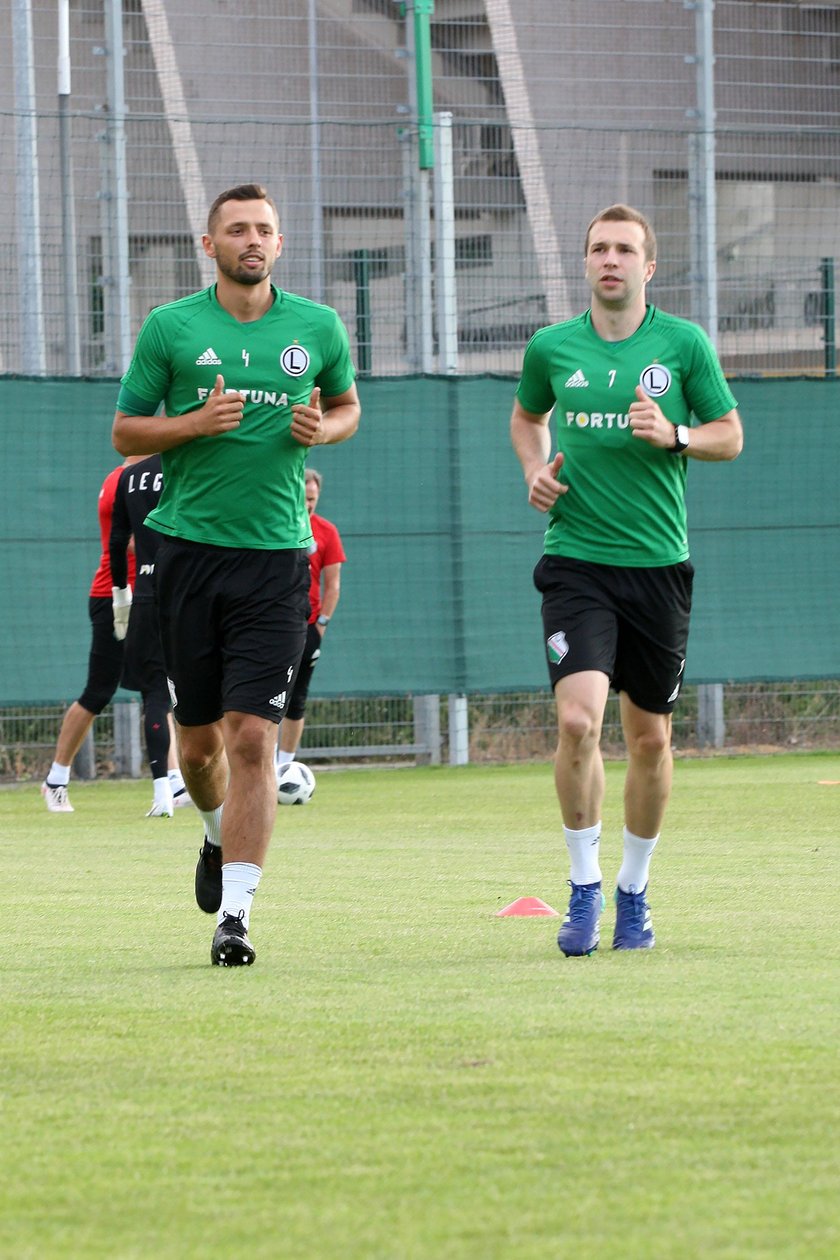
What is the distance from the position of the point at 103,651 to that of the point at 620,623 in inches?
246

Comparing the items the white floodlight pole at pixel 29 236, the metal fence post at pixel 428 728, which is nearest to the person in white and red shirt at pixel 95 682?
the white floodlight pole at pixel 29 236

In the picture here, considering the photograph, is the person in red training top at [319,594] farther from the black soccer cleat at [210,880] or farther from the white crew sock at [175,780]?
the black soccer cleat at [210,880]

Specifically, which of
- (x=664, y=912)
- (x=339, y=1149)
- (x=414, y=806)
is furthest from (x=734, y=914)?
(x=414, y=806)

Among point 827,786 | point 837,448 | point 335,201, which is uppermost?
point 335,201

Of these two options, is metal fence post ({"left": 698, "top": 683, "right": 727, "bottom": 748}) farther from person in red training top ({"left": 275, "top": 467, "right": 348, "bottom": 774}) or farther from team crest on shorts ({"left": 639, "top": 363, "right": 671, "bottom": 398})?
team crest on shorts ({"left": 639, "top": 363, "right": 671, "bottom": 398})

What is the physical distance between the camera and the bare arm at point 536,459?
5.89 metres

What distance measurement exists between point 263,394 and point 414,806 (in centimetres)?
597

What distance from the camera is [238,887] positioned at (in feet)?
18.9

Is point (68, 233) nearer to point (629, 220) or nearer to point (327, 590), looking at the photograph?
point (327, 590)

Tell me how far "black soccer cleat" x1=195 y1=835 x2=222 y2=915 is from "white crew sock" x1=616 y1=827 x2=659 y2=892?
1.21 metres

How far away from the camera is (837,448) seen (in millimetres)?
14812

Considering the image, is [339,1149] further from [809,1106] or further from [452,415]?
[452,415]

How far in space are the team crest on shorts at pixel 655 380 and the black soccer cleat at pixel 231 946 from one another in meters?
1.83

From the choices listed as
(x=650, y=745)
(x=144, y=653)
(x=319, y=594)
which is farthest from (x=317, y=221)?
(x=650, y=745)
